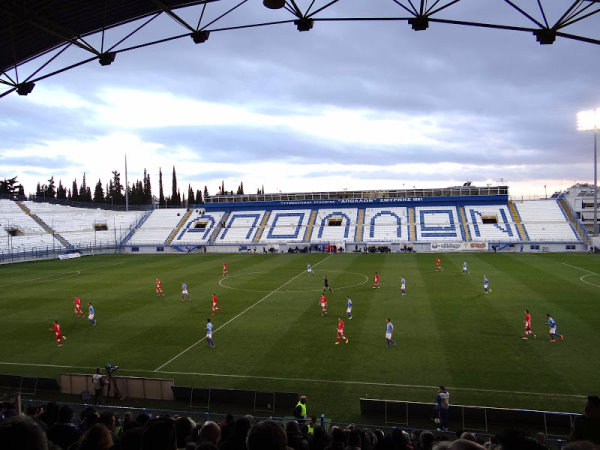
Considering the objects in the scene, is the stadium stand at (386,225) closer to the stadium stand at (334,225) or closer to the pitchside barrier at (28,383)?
the stadium stand at (334,225)

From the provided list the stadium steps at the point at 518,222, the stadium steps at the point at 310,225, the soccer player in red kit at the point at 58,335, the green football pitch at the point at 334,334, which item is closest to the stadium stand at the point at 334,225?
the stadium steps at the point at 310,225

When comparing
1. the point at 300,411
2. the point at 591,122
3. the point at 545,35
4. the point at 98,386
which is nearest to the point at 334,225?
the point at 591,122

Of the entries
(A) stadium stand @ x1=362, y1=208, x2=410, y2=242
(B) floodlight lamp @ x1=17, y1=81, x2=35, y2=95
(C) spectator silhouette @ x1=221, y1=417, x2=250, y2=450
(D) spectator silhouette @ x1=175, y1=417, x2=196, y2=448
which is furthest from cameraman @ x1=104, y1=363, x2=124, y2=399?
(A) stadium stand @ x1=362, y1=208, x2=410, y2=242

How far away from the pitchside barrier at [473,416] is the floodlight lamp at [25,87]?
1388cm

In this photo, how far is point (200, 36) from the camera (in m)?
10.9

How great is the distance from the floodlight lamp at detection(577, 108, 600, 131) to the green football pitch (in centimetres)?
2084

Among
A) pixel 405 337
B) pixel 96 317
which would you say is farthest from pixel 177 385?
pixel 96 317

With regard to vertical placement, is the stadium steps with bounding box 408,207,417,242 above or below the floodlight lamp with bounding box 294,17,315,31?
below

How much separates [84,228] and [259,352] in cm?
5926

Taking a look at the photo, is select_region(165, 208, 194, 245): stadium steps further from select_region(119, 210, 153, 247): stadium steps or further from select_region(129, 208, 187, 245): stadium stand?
select_region(119, 210, 153, 247): stadium steps

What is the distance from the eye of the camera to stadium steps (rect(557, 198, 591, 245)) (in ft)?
169

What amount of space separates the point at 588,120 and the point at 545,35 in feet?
163

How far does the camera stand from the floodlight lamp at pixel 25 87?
1276 centimetres

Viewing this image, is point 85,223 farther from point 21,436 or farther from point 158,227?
point 21,436
